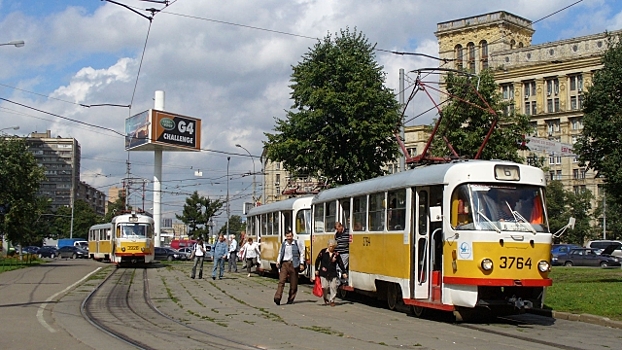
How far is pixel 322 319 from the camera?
15.4m

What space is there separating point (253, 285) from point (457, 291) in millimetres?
12593

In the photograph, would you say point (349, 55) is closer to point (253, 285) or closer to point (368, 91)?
point (368, 91)

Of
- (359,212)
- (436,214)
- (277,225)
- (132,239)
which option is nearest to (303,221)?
(277,225)

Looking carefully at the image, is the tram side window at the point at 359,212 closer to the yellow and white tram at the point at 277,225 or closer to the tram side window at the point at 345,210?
the tram side window at the point at 345,210

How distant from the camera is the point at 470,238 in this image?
14062mm

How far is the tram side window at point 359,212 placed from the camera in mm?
18953

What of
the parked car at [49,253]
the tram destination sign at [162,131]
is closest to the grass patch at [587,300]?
the tram destination sign at [162,131]

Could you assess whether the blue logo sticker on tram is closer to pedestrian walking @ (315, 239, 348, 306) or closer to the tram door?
the tram door

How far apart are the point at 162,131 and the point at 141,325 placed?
67292mm

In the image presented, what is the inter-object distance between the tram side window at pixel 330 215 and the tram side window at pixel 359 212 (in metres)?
1.92

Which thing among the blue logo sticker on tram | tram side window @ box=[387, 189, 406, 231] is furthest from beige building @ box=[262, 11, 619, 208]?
the blue logo sticker on tram

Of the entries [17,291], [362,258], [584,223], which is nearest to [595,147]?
[362,258]

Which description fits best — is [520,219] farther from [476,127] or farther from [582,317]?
[476,127]

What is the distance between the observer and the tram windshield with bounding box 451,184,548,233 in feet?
46.6
